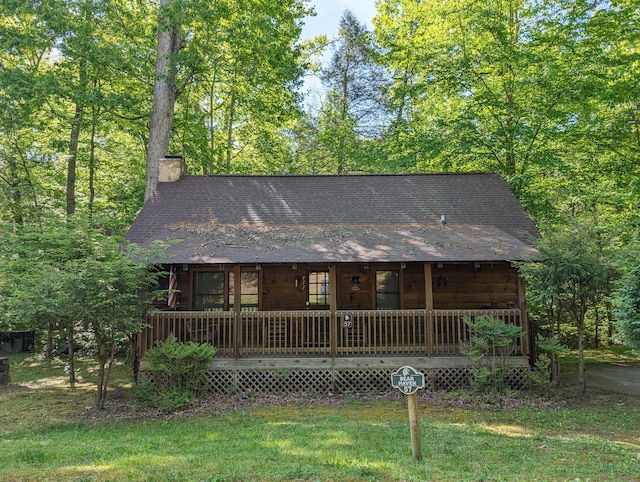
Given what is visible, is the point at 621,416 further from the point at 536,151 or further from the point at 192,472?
the point at 536,151

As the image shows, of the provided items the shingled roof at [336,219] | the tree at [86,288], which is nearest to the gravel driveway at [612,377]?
the shingled roof at [336,219]

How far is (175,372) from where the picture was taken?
901cm

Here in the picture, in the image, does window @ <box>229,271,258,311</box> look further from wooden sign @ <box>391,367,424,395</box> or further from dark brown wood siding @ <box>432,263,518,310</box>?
wooden sign @ <box>391,367,424,395</box>

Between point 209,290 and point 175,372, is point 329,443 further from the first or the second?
point 209,290

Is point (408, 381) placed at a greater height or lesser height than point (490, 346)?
greater

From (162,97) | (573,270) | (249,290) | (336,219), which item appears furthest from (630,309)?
(162,97)

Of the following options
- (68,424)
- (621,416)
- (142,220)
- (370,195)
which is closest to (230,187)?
(142,220)

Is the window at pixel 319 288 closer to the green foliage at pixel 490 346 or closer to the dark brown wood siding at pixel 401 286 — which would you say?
the dark brown wood siding at pixel 401 286

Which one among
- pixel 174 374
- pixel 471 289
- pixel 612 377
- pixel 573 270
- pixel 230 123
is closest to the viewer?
pixel 573 270

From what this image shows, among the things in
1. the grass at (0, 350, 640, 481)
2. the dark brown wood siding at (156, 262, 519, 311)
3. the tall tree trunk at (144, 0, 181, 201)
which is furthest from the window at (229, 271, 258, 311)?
the tall tree trunk at (144, 0, 181, 201)

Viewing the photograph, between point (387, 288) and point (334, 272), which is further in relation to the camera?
point (387, 288)

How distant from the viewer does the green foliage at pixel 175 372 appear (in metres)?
8.87

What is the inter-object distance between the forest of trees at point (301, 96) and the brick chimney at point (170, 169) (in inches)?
45.2

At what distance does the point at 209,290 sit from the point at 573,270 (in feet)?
29.3
